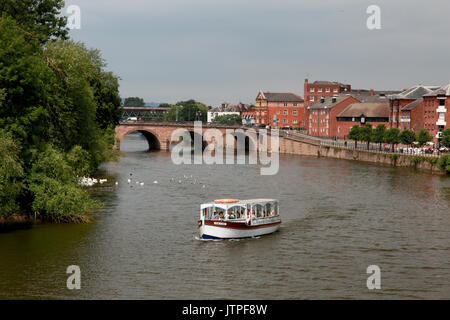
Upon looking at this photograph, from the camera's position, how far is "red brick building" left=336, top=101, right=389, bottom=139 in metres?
152

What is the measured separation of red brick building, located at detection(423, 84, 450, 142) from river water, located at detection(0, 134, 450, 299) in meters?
49.5

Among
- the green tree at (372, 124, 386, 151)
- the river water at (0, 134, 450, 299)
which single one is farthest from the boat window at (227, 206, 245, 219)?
the green tree at (372, 124, 386, 151)

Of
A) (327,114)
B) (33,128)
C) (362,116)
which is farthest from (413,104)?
(33,128)

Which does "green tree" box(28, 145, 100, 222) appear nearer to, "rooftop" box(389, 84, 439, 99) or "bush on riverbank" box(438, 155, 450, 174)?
"bush on riverbank" box(438, 155, 450, 174)

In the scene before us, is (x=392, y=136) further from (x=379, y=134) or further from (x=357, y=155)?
(x=357, y=155)

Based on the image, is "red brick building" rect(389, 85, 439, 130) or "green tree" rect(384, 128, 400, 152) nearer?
"green tree" rect(384, 128, 400, 152)

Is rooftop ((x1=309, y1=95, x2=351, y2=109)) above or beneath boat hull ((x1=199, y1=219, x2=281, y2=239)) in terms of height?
above

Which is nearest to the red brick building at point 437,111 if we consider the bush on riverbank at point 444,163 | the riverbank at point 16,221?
the bush on riverbank at point 444,163

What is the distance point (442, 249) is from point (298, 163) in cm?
7030

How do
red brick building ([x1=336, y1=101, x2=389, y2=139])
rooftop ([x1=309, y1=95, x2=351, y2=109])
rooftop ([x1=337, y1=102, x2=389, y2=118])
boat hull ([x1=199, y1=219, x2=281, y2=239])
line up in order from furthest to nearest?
rooftop ([x1=309, y1=95, x2=351, y2=109]) < rooftop ([x1=337, y1=102, x2=389, y2=118]) < red brick building ([x1=336, y1=101, x2=389, y2=139]) < boat hull ([x1=199, y1=219, x2=281, y2=239])

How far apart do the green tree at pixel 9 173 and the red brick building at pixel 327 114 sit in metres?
126

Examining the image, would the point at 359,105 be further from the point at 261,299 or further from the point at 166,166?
the point at 261,299

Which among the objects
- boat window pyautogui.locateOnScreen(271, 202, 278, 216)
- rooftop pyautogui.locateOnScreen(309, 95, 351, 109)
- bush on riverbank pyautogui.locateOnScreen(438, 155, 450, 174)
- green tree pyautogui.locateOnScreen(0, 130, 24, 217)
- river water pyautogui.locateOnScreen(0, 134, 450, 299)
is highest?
rooftop pyautogui.locateOnScreen(309, 95, 351, 109)

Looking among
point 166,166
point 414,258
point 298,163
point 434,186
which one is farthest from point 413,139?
point 414,258
